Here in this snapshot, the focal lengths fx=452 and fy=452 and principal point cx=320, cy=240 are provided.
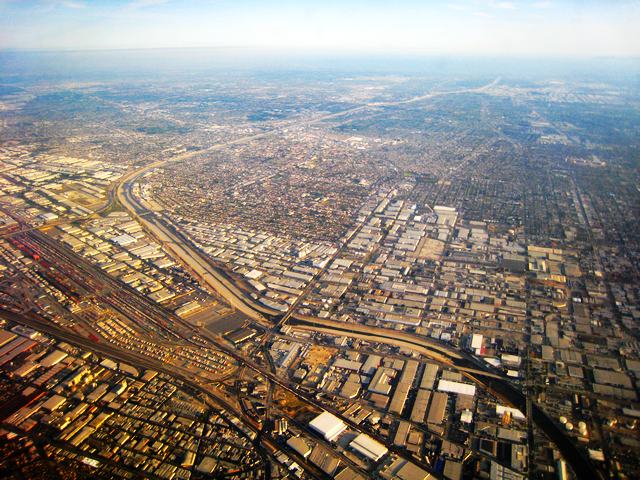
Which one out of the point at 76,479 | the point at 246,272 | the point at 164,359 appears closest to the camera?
the point at 76,479

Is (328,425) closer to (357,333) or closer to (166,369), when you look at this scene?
(357,333)

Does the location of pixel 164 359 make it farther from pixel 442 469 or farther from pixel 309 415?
pixel 442 469

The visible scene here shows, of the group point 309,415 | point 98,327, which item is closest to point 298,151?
point 98,327

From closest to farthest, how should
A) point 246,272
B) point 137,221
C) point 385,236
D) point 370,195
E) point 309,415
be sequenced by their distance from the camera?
1. point 309,415
2. point 246,272
3. point 385,236
4. point 137,221
5. point 370,195

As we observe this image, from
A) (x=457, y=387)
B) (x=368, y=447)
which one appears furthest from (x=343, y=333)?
(x=368, y=447)

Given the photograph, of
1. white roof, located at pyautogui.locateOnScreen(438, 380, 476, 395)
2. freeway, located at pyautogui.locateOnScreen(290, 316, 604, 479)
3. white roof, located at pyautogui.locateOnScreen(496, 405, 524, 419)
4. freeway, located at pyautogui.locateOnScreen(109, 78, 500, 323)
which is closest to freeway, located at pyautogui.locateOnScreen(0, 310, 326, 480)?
freeway, located at pyautogui.locateOnScreen(109, 78, 500, 323)

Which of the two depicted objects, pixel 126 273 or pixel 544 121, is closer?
pixel 126 273

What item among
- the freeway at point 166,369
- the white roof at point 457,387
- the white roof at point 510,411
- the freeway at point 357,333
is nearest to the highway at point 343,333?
the freeway at point 357,333
